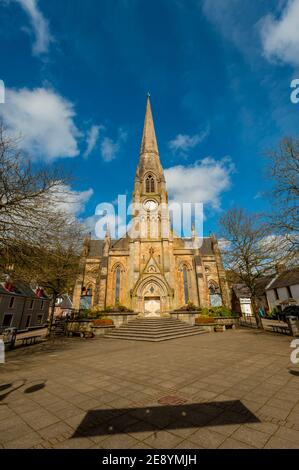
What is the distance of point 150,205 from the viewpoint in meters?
30.2

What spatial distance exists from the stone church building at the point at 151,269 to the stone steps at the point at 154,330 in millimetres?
4766

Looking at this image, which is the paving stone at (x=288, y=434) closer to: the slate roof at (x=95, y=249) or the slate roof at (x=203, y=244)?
the slate roof at (x=203, y=244)

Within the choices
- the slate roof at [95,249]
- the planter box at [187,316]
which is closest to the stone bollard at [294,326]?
the planter box at [187,316]

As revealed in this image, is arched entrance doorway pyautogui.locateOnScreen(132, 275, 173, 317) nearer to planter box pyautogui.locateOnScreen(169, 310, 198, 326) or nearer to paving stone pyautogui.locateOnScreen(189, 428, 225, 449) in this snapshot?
planter box pyautogui.locateOnScreen(169, 310, 198, 326)

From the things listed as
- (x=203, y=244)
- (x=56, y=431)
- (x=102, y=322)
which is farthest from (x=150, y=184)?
(x=56, y=431)

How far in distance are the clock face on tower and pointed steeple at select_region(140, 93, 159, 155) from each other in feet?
33.0

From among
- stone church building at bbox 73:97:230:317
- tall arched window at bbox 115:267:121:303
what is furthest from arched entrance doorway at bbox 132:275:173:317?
tall arched window at bbox 115:267:121:303

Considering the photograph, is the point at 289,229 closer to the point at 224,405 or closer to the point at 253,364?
the point at 253,364

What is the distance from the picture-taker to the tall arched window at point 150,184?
104 ft

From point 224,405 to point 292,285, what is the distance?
34.3 meters

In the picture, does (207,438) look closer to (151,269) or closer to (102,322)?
(102,322)

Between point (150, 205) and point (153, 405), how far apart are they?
2721cm

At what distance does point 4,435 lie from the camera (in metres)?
3.21
